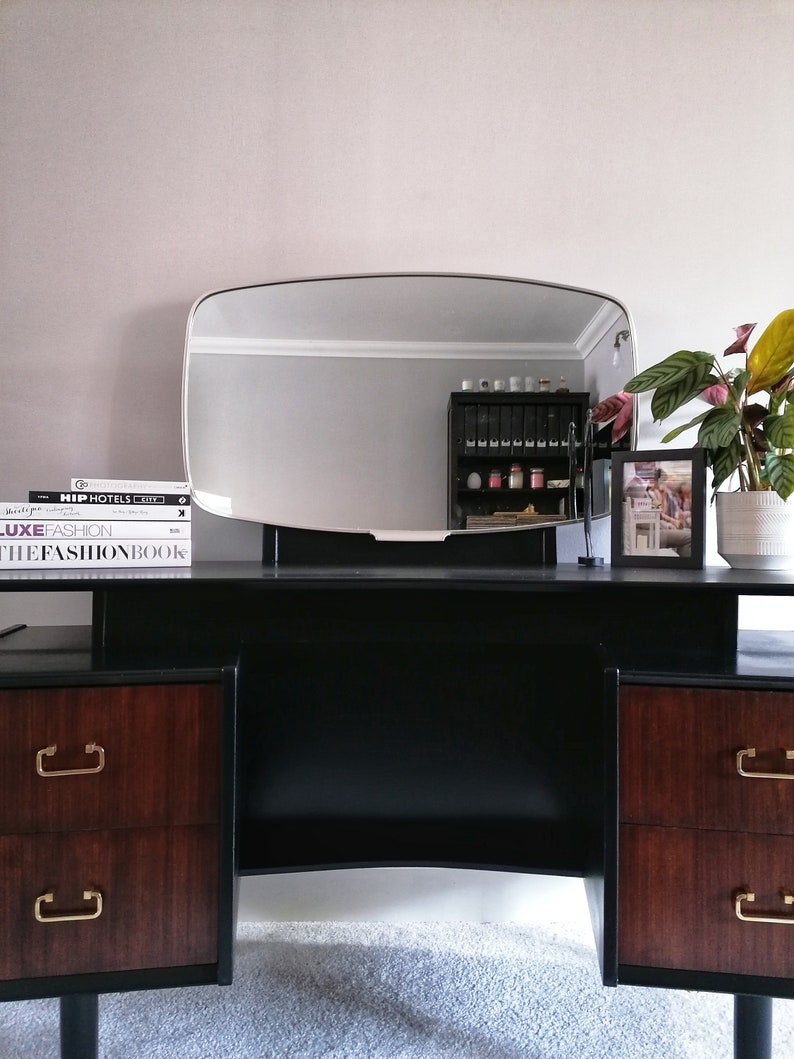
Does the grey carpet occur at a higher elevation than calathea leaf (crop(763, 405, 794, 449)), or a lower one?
lower

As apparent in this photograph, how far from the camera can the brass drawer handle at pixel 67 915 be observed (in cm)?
96

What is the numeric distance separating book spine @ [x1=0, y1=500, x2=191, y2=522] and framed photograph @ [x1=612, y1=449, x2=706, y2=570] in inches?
32.9

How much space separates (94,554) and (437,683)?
2.43 feet

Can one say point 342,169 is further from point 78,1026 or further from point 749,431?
point 78,1026

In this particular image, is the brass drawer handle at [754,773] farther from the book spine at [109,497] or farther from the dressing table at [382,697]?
the book spine at [109,497]

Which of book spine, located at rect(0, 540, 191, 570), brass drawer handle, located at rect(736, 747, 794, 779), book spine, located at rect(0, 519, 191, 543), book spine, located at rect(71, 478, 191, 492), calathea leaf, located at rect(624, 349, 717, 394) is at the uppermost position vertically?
calathea leaf, located at rect(624, 349, 717, 394)

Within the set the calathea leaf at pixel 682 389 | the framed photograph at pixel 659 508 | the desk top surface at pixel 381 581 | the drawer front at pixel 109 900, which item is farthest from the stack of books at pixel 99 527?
the calathea leaf at pixel 682 389

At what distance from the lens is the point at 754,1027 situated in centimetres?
109

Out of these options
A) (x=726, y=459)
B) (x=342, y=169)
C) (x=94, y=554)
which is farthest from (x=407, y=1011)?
(x=342, y=169)

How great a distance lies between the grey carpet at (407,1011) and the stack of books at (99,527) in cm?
86

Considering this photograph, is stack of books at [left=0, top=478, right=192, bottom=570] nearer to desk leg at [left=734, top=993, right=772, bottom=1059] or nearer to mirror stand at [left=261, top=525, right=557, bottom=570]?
mirror stand at [left=261, top=525, right=557, bottom=570]

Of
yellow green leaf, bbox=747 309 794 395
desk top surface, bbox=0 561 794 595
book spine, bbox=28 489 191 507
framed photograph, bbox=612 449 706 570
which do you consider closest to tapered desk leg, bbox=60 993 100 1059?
desk top surface, bbox=0 561 794 595

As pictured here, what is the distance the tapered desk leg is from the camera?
1.11 m

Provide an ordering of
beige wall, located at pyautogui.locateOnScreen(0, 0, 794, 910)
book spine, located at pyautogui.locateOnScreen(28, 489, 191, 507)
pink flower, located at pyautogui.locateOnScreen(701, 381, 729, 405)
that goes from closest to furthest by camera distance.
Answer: book spine, located at pyautogui.locateOnScreen(28, 489, 191, 507), pink flower, located at pyautogui.locateOnScreen(701, 381, 729, 405), beige wall, located at pyautogui.locateOnScreen(0, 0, 794, 910)
